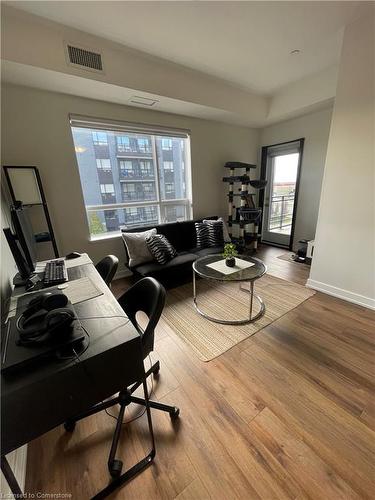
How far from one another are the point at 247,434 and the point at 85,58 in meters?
3.33

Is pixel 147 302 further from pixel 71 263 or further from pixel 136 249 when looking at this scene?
pixel 136 249

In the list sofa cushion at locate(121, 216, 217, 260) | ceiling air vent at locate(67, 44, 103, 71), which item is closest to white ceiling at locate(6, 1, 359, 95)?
ceiling air vent at locate(67, 44, 103, 71)

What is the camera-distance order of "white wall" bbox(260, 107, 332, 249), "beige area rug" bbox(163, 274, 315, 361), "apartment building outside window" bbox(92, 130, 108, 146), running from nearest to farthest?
"beige area rug" bbox(163, 274, 315, 361) → "apartment building outside window" bbox(92, 130, 108, 146) → "white wall" bbox(260, 107, 332, 249)

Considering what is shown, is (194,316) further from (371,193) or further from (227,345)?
(371,193)

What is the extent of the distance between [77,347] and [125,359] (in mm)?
203

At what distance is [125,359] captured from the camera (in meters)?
0.91

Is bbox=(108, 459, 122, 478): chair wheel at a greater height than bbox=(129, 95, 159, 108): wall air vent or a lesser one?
lesser

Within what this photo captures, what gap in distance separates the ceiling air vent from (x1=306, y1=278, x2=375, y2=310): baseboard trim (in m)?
3.49

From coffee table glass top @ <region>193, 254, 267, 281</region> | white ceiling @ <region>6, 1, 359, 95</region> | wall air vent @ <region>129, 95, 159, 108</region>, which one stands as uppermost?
white ceiling @ <region>6, 1, 359, 95</region>

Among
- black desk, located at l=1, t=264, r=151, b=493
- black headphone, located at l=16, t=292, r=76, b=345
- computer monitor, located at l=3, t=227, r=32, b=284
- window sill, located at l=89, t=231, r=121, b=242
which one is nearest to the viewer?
black desk, located at l=1, t=264, r=151, b=493

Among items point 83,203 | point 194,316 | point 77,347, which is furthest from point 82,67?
point 194,316

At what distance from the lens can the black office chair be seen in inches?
41.4

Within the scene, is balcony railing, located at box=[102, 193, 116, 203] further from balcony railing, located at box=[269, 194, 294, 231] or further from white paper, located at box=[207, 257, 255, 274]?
balcony railing, located at box=[269, 194, 294, 231]

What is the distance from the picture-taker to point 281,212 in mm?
4578
